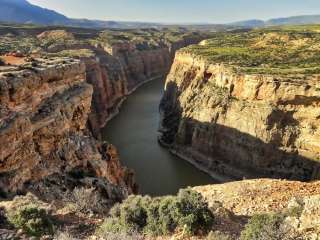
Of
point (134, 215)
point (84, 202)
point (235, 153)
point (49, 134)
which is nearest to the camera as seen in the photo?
point (134, 215)

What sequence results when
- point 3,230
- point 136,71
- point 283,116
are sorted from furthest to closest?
point 136,71 < point 283,116 < point 3,230

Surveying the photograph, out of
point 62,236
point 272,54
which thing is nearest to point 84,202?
point 62,236

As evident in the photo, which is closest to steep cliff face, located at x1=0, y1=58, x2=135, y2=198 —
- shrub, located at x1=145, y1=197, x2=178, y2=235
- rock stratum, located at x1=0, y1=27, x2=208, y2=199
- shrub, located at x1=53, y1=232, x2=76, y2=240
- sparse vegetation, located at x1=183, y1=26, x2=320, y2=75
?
rock stratum, located at x1=0, y1=27, x2=208, y2=199

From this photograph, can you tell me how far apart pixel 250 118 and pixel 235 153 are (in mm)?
3213

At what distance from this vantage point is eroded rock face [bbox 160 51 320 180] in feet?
110

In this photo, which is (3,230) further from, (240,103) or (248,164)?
(240,103)

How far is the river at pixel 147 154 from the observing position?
3484 cm

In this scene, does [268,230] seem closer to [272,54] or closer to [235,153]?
[235,153]

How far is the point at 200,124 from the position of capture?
138ft

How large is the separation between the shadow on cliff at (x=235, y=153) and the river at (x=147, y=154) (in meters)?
1.38

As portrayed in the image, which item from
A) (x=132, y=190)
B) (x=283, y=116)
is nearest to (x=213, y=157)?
(x=283, y=116)

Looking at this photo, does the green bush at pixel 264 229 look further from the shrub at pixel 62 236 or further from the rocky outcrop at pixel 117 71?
the rocky outcrop at pixel 117 71

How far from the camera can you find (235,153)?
3734 cm

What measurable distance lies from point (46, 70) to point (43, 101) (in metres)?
1.87
